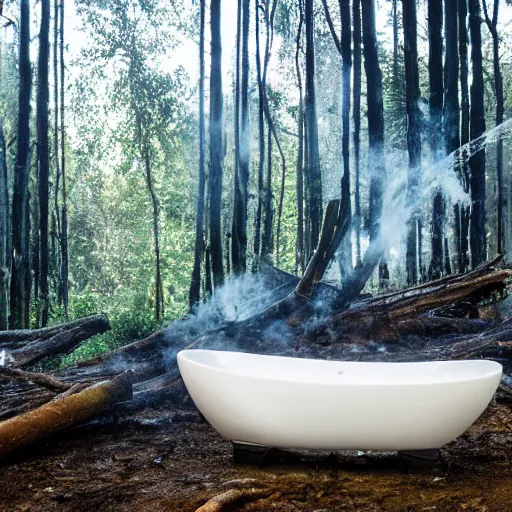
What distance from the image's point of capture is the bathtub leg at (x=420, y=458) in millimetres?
1896

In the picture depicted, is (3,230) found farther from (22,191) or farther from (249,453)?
(249,453)

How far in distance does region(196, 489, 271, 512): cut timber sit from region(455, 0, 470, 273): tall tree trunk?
6.25 feet

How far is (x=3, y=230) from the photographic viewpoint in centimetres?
309

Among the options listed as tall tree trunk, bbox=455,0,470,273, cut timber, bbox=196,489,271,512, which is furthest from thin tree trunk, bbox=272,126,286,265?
cut timber, bbox=196,489,271,512

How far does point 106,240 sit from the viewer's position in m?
3.15

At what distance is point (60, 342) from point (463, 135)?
99.2 inches

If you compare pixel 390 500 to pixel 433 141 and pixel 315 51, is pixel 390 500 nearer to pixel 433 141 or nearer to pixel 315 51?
pixel 433 141

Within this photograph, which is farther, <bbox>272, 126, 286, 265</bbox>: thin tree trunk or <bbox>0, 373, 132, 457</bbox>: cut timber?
<bbox>272, 126, 286, 265</bbox>: thin tree trunk

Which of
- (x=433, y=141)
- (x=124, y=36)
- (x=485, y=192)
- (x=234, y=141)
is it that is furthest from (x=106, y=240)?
(x=485, y=192)

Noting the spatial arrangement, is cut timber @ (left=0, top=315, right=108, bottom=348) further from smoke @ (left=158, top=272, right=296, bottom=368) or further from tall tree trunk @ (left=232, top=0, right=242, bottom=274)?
tall tree trunk @ (left=232, top=0, right=242, bottom=274)

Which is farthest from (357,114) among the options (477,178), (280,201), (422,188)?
(477,178)

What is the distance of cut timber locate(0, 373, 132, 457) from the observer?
2014mm

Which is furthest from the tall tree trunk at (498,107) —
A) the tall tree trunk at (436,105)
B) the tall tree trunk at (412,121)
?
the tall tree trunk at (412,121)

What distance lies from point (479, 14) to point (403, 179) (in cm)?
108
